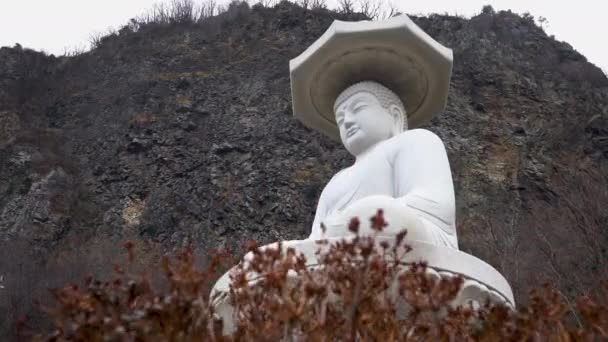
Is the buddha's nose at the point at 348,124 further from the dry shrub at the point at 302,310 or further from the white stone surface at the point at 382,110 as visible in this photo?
the dry shrub at the point at 302,310

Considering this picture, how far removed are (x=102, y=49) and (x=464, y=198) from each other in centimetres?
1544

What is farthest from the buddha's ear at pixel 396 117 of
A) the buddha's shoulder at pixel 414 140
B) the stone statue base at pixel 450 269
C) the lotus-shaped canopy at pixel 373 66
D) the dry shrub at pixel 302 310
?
the dry shrub at pixel 302 310

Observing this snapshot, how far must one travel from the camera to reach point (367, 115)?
5.56 meters

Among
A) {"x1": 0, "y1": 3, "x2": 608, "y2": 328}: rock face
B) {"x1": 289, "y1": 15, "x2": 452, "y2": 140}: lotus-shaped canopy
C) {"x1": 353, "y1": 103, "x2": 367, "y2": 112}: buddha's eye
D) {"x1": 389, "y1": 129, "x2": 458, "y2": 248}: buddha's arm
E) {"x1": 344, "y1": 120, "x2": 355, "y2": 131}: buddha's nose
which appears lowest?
{"x1": 0, "y1": 3, "x2": 608, "y2": 328}: rock face

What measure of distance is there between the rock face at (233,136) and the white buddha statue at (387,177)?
11.0 m

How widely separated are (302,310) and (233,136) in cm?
2347

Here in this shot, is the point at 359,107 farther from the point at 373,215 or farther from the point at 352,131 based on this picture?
the point at 373,215

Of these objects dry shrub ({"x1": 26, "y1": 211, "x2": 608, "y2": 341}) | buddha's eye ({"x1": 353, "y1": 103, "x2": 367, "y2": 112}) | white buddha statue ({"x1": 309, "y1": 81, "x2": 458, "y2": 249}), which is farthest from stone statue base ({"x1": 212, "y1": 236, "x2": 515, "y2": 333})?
buddha's eye ({"x1": 353, "y1": 103, "x2": 367, "y2": 112})

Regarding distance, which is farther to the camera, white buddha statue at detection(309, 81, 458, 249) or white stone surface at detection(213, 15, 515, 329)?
white stone surface at detection(213, 15, 515, 329)

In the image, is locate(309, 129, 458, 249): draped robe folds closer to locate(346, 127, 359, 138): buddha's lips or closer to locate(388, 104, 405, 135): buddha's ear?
locate(346, 127, 359, 138): buddha's lips

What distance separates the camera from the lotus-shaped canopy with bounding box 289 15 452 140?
5422mm

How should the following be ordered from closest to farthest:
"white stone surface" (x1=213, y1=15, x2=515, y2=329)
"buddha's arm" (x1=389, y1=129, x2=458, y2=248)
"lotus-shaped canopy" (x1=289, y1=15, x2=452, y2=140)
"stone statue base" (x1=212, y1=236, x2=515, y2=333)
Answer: "stone statue base" (x1=212, y1=236, x2=515, y2=333) < "buddha's arm" (x1=389, y1=129, x2=458, y2=248) < "white stone surface" (x1=213, y1=15, x2=515, y2=329) < "lotus-shaped canopy" (x1=289, y1=15, x2=452, y2=140)

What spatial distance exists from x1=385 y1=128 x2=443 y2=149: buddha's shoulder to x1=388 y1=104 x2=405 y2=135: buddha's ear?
402 mm

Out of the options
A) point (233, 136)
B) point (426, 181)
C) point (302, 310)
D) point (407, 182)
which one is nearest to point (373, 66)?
point (407, 182)
